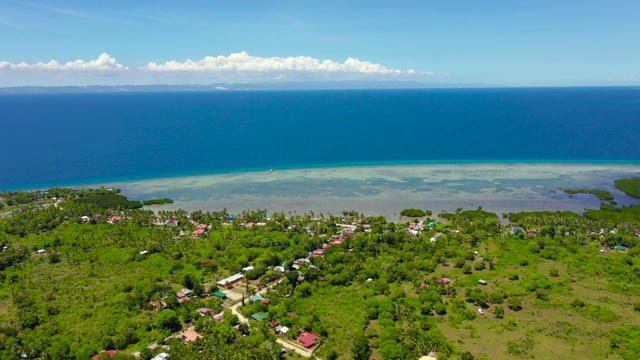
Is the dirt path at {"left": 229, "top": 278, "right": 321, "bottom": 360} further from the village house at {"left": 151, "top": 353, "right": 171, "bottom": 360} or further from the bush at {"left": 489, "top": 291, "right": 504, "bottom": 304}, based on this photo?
the bush at {"left": 489, "top": 291, "right": 504, "bottom": 304}

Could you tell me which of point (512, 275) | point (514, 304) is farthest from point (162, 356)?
point (512, 275)

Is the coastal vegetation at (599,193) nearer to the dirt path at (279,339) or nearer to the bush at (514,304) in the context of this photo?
the bush at (514,304)

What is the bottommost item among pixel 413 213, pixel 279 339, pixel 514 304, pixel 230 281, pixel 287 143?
pixel 279 339

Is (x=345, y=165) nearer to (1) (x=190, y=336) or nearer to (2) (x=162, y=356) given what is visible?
(1) (x=190, y=336)

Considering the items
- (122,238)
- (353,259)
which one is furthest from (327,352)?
(122,238)

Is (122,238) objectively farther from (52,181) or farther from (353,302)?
(52,181)
